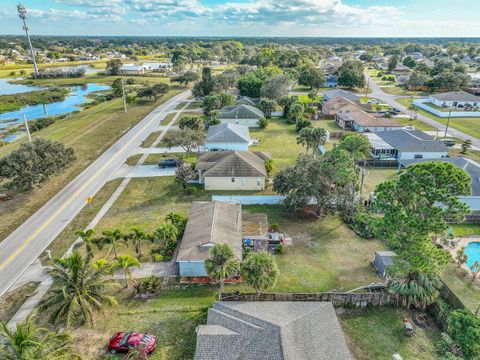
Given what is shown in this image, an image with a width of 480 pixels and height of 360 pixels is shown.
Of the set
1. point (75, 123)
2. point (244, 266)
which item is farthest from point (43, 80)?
point (244, 266)

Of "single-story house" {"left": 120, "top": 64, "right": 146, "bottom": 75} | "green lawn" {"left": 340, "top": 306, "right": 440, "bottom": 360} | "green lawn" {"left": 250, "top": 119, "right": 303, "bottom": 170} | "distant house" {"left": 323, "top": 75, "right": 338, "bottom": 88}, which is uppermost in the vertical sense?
"single-story house" {"left": 120, "top": 64, "right": 146, "bottom": 75}

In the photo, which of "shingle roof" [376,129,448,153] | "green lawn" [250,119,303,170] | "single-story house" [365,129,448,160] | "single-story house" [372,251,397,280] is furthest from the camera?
"green lawn" [250,119,303,170]

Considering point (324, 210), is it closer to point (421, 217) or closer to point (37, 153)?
point (421, 217)

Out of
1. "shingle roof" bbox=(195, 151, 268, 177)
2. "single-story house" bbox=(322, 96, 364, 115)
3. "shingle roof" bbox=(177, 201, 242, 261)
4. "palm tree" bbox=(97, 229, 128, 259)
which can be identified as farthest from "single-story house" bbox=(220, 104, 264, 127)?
"palm tree" bbox=(97, 229, 128, 259)

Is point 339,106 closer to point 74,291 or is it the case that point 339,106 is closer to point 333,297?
point 333,297

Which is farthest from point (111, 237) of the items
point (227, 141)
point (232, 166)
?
point (227, 141)

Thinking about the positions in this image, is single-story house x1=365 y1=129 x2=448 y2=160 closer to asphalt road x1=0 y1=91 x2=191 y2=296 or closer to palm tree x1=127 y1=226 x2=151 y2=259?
palm tree x1=127 y1=226 x2=151 y2=259
